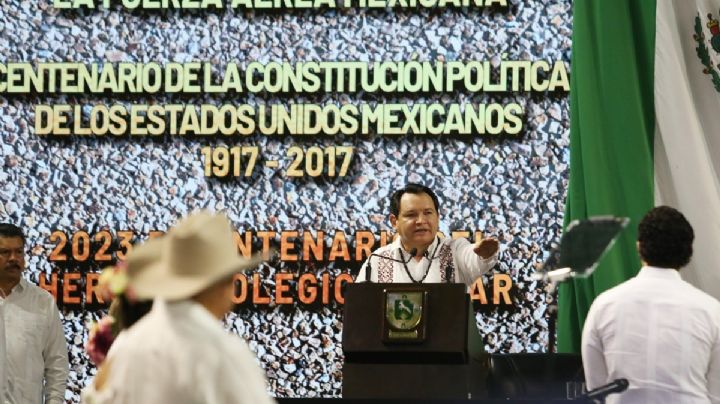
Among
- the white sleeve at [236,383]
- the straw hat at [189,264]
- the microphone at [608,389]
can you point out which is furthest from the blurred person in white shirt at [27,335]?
the white sleeve at [236,383]

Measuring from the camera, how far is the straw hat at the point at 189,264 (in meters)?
2.26

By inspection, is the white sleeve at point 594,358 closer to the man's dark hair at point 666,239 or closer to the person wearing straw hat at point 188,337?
the man's dark hair at point 666,239

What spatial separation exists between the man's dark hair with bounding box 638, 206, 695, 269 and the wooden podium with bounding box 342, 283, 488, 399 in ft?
1.96

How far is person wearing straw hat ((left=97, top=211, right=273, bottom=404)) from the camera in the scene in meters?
2.18

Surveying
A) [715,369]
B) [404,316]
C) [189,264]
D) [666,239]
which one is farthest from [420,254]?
[189,264]

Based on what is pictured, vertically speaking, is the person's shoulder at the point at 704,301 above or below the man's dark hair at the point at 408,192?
below

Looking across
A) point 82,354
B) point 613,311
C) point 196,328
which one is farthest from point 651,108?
point 196,328

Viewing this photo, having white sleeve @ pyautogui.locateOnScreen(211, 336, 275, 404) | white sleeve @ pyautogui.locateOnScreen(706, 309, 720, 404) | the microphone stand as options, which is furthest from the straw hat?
white sleeve @ pyautogui.locateOnScreen(706, 309, 720, 404)

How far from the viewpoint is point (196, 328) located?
2.23m

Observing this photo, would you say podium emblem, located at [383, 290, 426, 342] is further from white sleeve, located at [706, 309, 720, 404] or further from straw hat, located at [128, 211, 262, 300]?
straw hat, located at [128, 211, 262, 300]

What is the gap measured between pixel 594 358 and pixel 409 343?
568 mm

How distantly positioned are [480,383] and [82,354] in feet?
8.16

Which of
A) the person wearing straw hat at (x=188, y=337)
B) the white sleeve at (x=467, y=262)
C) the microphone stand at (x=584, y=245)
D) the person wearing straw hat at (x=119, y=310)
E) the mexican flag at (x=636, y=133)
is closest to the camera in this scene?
the person wearing straw hat at (x=188, y=337)

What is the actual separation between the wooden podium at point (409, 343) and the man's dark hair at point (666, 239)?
0.60m
